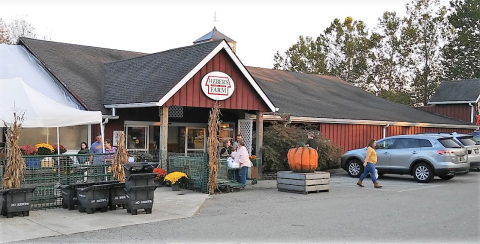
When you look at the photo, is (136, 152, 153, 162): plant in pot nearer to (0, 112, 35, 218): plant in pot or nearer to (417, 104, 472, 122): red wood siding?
(0, 112, 35, 218): plant in pot

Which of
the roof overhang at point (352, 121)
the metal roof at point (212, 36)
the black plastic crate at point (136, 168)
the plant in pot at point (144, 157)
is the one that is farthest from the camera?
the metal roof at point (212, 36)

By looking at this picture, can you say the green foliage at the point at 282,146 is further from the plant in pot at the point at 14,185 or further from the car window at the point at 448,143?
the plant in pot at the point at 14,185

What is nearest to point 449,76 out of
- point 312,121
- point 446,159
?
point 312,121

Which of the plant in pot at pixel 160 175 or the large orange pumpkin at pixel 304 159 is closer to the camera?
the large orange pumpkin at pixel 304 159

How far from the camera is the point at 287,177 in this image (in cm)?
1425

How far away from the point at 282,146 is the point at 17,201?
10.5m

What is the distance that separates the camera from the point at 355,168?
18734 millimetres

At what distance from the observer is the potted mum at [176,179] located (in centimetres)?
1388

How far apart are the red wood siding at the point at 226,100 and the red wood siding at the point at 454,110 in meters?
20.5

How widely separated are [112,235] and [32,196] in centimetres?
318

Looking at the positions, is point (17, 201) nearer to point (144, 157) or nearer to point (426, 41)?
point (144, 157)

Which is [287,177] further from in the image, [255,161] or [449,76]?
[449,76]

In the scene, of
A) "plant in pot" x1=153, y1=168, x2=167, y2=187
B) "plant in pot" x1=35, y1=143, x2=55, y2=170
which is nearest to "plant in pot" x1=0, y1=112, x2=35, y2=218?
"plant in pot" x1=35, y1=143, x2=55, y2=170

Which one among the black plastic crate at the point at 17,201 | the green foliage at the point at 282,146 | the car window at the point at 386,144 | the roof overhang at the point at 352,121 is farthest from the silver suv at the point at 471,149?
the black plastic crate at the point at 17,201
